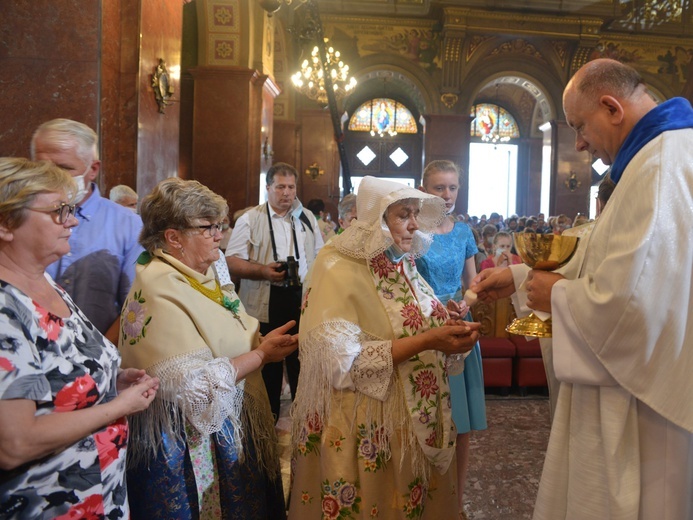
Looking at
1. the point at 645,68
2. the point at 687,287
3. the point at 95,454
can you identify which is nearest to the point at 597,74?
the point at 687,287

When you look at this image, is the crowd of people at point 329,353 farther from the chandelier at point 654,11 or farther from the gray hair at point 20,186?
the chandelier at point 654,11

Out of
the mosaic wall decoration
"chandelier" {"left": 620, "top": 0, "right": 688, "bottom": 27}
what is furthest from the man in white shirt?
"chandelier" {"left": 620, "top": 0, "right": 688, "bottom": 27}

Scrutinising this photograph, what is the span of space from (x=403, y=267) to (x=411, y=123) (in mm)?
20277

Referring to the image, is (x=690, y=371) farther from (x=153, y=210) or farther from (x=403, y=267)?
(x=153, y=210)

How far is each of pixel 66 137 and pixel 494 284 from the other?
1795 mm

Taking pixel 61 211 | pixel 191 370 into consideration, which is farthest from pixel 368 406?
pixel 61 211

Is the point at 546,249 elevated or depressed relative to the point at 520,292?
elevated

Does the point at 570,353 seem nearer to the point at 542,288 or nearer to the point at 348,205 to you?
the point at 542,288

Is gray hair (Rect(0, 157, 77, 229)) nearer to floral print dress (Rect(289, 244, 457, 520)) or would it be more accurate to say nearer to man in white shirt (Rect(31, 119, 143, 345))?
man in white shirt (Rect(31, 119, 143, 345))

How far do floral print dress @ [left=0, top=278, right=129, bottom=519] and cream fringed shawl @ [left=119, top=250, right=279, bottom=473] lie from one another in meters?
0.22

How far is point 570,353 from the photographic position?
1.76 meters

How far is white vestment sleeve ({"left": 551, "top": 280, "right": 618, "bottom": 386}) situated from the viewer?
1.72 m

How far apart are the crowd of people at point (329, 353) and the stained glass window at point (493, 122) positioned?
69.1 ft

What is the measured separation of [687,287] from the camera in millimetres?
1612
